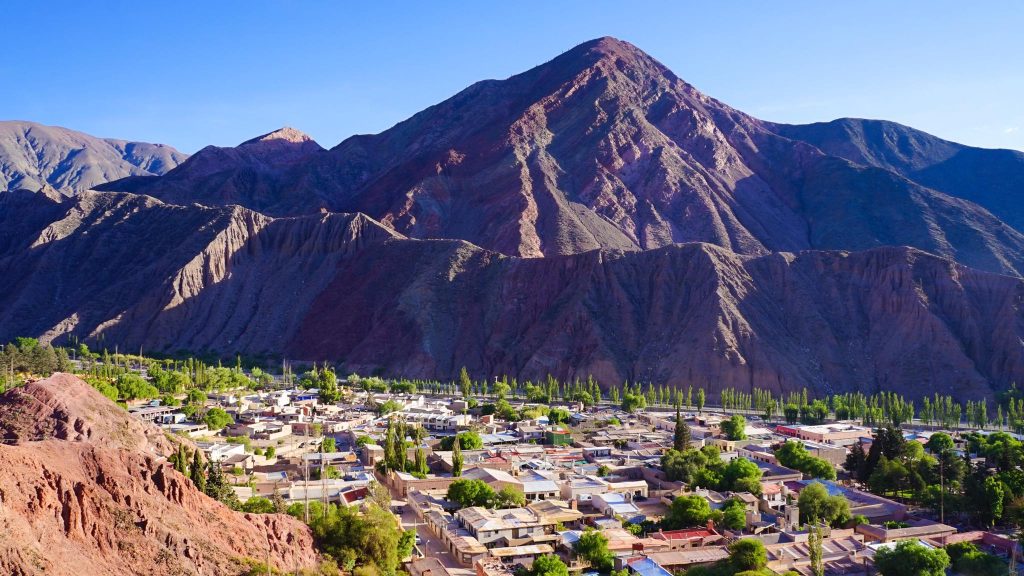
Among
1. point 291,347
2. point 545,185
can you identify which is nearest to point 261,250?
point 291,347

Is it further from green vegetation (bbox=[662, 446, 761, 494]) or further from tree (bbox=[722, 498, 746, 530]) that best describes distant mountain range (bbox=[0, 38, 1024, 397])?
tree (bbox=[722, 498, 746, 530])

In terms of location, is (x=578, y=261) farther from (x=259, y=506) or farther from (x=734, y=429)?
(x=259, y=506)

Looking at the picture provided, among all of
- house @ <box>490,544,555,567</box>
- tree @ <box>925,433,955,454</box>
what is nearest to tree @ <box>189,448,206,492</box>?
house @ <box>490,544,555,567</box>

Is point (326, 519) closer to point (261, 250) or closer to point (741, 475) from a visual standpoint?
point (741, 475)

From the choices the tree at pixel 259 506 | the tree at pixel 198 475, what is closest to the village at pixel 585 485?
the tree at pixel 259 506

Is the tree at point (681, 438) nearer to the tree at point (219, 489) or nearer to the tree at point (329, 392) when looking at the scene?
the tree at point (219, 489)
